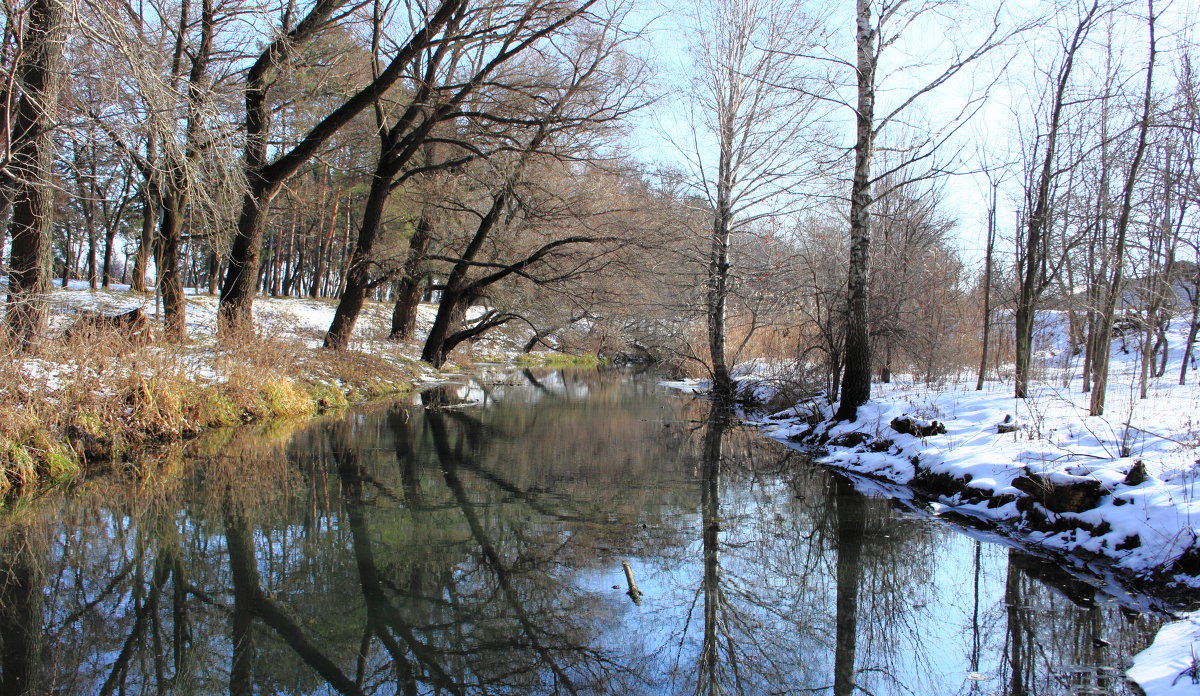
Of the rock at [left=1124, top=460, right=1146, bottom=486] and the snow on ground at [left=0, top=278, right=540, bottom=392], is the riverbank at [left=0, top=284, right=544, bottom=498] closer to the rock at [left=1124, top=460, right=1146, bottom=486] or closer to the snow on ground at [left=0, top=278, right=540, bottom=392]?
the snow on ground at [left=0, top=278, right=540, bottom=392]

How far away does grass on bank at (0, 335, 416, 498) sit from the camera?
669 centimetres

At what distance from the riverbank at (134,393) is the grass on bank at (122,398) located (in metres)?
0.01

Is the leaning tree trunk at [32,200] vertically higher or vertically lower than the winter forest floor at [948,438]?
higher

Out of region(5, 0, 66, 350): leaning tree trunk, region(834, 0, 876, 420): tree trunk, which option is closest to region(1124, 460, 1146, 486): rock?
region(834, 0, 876, 420): tree trunk

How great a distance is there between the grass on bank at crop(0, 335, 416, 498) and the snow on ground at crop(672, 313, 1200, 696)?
28.1ft

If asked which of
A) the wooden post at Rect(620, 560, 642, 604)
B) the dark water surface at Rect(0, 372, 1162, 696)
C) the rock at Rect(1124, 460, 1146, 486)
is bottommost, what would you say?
the dark water surface at Rect(0, 372, 1162, 696)

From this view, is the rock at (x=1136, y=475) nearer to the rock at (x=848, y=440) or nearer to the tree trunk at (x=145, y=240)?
the rock at (x=848, y=440)

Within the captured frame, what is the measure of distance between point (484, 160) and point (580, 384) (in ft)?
33.1

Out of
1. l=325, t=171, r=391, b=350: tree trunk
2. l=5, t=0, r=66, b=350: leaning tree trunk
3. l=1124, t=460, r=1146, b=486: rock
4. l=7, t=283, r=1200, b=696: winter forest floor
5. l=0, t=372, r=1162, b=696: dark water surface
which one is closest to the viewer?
l=0, t=372, r=1162, b=696: dark water surface

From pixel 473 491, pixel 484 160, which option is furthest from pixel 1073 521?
pixel 484 160

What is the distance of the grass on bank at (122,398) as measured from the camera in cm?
669

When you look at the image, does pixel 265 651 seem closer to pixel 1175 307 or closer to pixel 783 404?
pixel 783 404

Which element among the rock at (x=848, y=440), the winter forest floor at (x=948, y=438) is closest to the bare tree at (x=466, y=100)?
the winter forest floor at (x=948, y=438)

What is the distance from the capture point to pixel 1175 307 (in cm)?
1182
